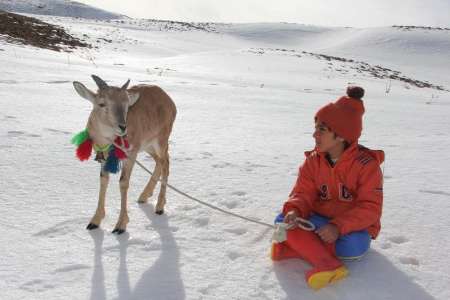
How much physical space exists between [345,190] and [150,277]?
1.54 meters

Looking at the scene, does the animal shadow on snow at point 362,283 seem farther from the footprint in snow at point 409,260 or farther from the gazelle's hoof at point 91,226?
the gazelle's hoof at point 91,226


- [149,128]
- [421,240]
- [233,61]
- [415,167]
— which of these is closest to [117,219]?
[149,128]

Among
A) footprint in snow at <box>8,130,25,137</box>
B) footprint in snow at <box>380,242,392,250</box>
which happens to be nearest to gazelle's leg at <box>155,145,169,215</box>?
footprint in snow at <box>380,242,392,250</box>

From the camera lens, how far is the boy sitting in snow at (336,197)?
3.01 metres

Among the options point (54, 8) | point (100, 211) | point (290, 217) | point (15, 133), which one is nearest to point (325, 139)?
point (290, 217)

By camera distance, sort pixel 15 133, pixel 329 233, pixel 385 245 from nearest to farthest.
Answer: pixel 329 233, pixel 385 245, pixel 15 133

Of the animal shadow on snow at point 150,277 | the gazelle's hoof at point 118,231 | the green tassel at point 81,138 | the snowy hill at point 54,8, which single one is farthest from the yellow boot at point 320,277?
the snowy hill at point 54,8

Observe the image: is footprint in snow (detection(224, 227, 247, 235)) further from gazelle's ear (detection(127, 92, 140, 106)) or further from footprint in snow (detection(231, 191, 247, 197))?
gazelle's ear (detection(127, 92, 140, 106))

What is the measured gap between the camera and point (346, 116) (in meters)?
3.17

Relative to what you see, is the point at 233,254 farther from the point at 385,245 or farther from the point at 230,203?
the point at 385,245

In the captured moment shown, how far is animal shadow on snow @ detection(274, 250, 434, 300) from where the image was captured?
107 inches

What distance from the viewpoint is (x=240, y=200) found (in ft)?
13.9

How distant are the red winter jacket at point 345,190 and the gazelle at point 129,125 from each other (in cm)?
132

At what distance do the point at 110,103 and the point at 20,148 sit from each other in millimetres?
2096
